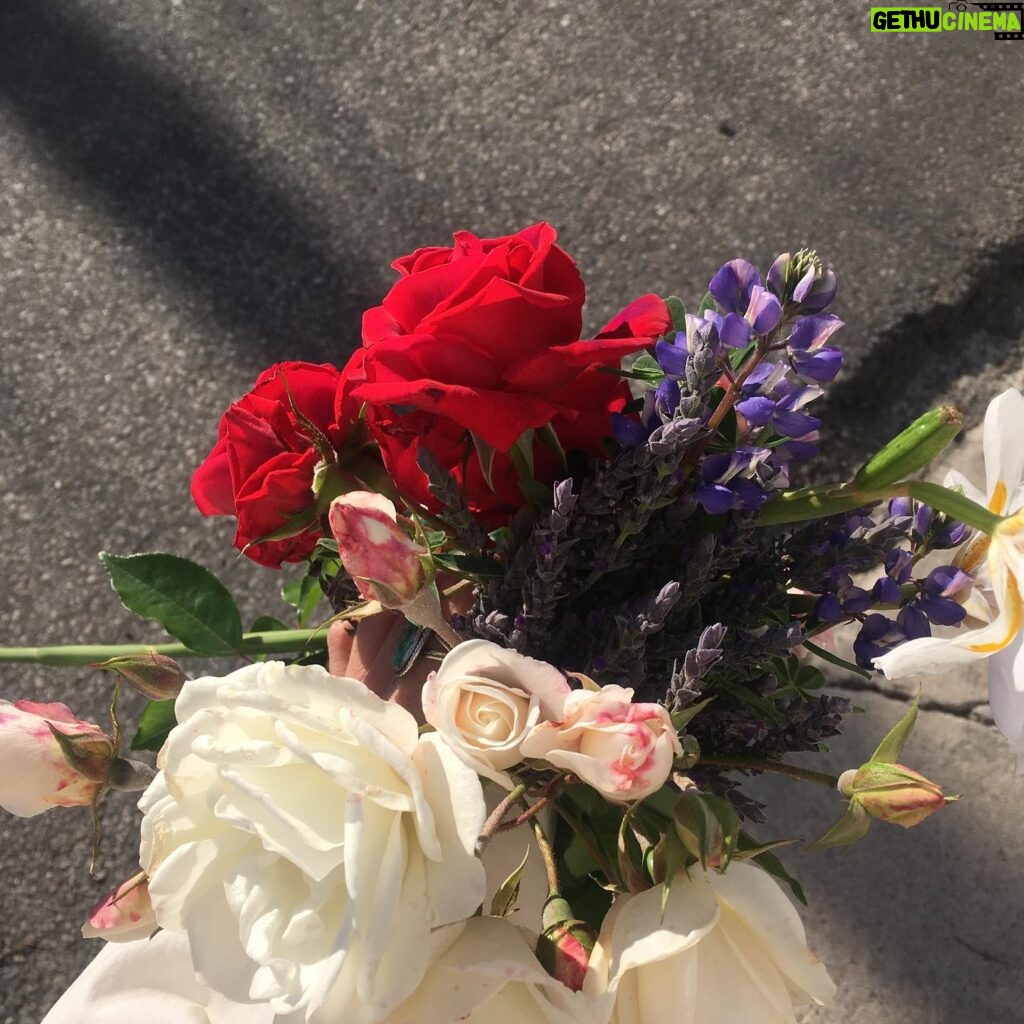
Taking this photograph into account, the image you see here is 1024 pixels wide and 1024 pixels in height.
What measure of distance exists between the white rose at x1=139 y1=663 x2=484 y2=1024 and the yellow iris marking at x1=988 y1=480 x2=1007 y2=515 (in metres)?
0.23

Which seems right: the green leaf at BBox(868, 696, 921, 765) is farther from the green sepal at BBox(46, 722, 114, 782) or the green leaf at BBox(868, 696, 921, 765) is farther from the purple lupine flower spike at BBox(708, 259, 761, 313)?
the green sepal at BBox(46, 722, 114, 782)

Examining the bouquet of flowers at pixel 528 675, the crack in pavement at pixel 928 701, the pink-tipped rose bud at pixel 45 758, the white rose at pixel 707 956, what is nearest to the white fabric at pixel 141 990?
the bouquet of flowers at pixel 528 675

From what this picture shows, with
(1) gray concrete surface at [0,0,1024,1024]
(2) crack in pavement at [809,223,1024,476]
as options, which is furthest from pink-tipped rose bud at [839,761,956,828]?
(2) crack in pavement at [809,223,1024,476]

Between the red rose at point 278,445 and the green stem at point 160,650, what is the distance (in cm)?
9

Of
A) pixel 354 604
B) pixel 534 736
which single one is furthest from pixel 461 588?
pixel 534 736

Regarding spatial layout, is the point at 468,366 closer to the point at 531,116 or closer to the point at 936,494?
the point at 936,494

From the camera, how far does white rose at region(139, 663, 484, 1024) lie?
312 mm

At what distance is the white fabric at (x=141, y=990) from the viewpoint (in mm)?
479

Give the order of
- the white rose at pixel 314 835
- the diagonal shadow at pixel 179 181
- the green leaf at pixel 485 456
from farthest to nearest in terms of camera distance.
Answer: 1. the diagonal shadow at pixel 179 181
2. the green leaf at pixel 485 456
3. the white rose at pixel 314 835

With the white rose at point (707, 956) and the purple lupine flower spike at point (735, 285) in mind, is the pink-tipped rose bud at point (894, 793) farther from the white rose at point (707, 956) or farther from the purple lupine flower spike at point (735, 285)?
the purple lupine flower spike at point (735, 285)

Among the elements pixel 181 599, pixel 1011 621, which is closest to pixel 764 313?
pixel 1011 621

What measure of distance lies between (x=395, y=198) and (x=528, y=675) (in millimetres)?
1097

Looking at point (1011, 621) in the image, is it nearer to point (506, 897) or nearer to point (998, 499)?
point (998, 499)

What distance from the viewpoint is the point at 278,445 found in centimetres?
45
